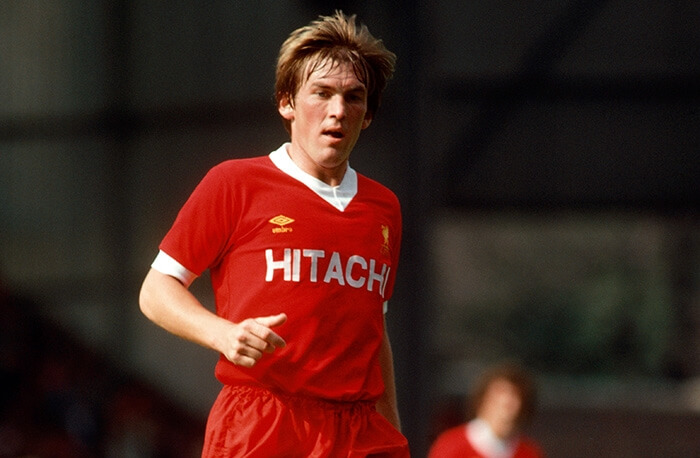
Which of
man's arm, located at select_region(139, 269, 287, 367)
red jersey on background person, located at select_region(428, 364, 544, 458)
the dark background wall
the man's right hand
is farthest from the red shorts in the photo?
the dark background wall

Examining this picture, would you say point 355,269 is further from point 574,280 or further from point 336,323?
point 574,280

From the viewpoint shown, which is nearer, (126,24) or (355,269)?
(355,269)

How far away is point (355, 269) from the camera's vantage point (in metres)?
2.38

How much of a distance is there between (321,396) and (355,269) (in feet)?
0.87

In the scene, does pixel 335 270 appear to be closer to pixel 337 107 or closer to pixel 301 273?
pixel 301 273

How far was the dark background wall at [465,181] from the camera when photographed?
676cm

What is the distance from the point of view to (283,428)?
2301 millimetres

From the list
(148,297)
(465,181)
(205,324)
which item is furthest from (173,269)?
(465,181)

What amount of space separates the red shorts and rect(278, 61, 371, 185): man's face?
485mm

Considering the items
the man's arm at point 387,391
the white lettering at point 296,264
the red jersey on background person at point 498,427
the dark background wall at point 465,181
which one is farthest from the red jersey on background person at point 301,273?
the dark background wall at point 465,181

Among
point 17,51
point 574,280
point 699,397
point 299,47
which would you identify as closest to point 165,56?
point 17,51

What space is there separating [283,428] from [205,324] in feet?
0.92

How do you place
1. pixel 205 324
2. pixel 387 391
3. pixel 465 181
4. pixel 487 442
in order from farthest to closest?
pixel 465 181
pixel 487 442
pixel 387 391
pixel 205 324

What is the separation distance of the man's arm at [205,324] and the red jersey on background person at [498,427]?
279cm
